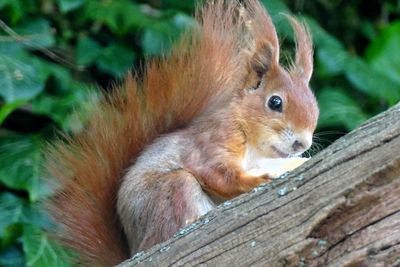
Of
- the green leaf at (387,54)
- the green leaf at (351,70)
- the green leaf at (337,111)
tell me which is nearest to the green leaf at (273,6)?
the green leaf at (351,70)

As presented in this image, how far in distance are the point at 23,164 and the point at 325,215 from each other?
1.24 meters

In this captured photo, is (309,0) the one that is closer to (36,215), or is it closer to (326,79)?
(326,79)

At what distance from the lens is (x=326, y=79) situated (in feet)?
10.1

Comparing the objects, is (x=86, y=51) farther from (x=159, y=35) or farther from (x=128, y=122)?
(x=128, y=122)

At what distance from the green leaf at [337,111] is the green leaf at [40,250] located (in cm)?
78

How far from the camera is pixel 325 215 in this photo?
1377 mm

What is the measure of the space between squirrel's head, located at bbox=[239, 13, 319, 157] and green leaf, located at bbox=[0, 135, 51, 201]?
2.11 ft

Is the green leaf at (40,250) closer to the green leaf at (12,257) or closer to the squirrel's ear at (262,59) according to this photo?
the green leaf at (12,257)

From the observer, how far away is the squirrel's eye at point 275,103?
1938mm

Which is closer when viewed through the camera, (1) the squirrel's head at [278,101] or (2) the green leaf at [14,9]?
(1) the squirrel's head at [278,101]

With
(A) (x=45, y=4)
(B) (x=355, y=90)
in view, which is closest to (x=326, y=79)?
(B) (x=355, y=90)

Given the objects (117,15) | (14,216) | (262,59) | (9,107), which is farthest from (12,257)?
(262,59)

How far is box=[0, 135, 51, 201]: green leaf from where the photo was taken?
240cm

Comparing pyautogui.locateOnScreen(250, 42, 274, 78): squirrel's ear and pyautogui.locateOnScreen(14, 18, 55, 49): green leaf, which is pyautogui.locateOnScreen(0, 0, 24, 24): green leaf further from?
pyautogui.locateOnScreen(250, 42, 274, 78): squirrel's ear
